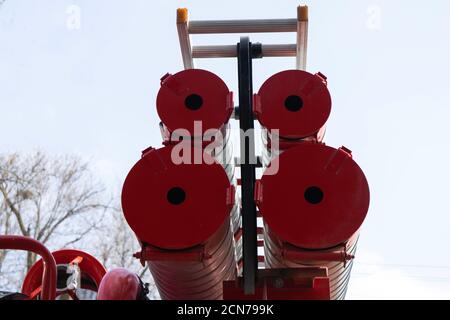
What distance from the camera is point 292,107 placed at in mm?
3654

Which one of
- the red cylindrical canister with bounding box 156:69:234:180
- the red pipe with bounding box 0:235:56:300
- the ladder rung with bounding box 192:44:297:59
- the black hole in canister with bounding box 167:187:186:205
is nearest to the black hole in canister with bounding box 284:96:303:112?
the red cylindrical canister with bounding box 156:69:234:180

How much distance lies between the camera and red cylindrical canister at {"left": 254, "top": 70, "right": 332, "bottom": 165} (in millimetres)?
3605

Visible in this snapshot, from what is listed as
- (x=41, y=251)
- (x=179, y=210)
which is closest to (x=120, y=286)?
(x=41, y=251)

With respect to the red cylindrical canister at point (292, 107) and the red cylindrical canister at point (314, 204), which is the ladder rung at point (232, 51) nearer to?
the red cylindrical canister at point (292, 107)

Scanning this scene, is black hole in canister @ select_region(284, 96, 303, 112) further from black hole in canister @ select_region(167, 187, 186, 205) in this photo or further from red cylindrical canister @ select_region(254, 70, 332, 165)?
black hole in canister @ select_region(167, 187, 186, 205)

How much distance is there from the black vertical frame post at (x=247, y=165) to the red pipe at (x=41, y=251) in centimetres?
111

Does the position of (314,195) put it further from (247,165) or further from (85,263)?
(85,263)

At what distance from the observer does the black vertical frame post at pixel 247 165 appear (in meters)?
3.32

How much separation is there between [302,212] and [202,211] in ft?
1.95

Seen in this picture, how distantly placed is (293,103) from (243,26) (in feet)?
2.34

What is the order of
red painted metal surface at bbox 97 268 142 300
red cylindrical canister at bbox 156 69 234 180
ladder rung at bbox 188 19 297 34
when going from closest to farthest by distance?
red painted metal surface at bbox 97 268 142 300 < red cylindrical canister at bbox 156 69 234 180 < ladder rung at bbox 188 19 297 34

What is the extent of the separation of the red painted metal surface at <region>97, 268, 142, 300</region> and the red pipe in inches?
10.4
